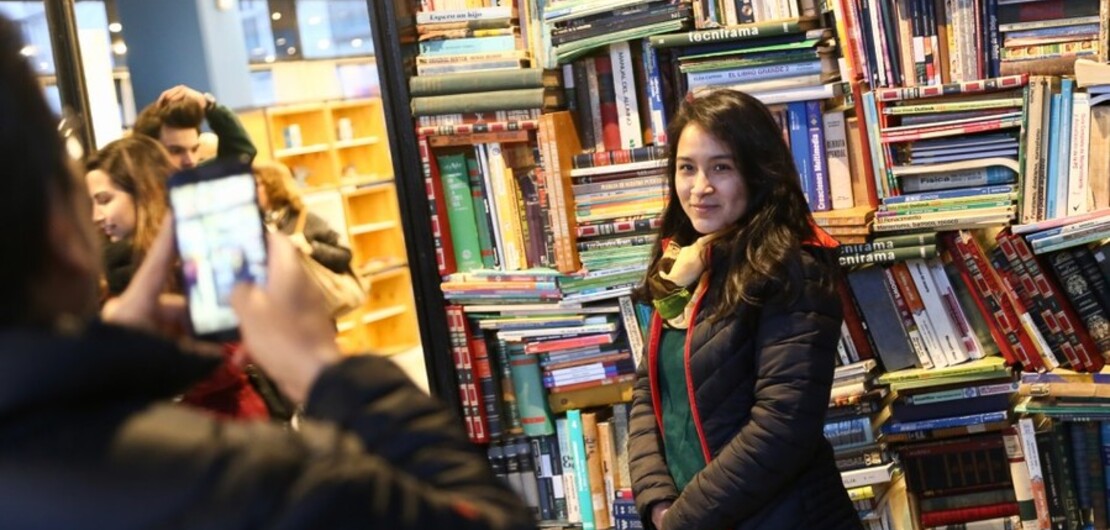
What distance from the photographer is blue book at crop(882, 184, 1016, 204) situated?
10.7ft

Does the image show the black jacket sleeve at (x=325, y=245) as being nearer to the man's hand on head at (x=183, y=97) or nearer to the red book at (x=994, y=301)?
the man's hand on head at (x=183, y=97)

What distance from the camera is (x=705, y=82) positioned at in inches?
136

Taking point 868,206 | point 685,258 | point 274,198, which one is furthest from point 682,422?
point 274,198

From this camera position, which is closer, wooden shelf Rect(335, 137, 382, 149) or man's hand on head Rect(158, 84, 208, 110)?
man's hand on head Rect(158, 84, 208, 110)

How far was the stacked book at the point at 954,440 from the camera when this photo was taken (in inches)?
132

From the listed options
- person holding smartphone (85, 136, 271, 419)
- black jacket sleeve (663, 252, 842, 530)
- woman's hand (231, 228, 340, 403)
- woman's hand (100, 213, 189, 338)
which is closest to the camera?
woman's hand (231, 228, 340, 403)

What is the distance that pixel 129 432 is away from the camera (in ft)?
2.73

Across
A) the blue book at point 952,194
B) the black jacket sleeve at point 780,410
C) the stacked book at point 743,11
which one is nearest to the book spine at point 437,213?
the stacked book at point 743,11

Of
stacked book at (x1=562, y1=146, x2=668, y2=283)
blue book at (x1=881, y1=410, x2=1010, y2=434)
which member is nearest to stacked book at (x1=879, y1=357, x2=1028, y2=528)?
blue book at (x1=881, y1=410, x2=1010, y2=434)

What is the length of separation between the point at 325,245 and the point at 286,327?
2792 mm

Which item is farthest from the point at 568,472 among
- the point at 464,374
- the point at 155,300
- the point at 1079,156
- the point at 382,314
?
the point at 155,300

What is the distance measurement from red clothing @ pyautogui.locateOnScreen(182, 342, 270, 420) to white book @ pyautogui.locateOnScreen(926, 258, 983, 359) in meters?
1.78

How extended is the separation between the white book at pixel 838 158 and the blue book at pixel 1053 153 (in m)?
0.47

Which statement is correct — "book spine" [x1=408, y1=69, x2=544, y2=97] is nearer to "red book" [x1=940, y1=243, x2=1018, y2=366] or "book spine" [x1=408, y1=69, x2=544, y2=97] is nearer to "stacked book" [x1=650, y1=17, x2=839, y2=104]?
"stacked book" [x1=650, y1=17, x2=839, y2=104]
